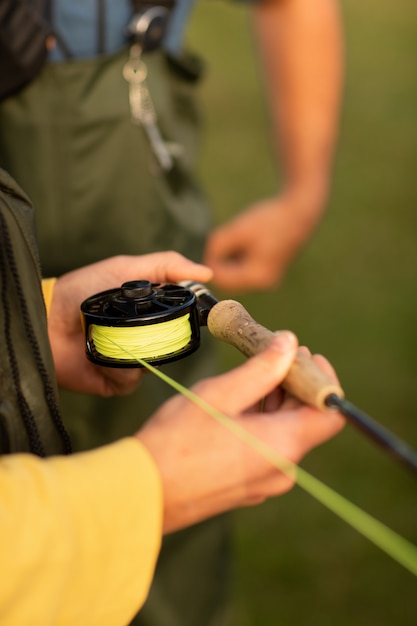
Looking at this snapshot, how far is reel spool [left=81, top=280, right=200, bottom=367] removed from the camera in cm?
89

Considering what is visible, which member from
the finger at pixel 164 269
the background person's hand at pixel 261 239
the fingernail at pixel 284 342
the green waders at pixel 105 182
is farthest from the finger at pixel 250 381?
the background person's hand at pixel 261 239

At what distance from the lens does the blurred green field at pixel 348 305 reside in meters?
2.01

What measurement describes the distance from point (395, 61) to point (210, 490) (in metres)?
5.86

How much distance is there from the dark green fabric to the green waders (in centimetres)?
47

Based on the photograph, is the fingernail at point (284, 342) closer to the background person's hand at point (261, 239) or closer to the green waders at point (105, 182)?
the green waders at point (105, 182)

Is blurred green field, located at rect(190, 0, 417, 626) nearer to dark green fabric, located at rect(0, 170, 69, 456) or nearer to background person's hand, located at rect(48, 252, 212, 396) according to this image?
background person's hand, located at rect(48, 252, 212, 396)

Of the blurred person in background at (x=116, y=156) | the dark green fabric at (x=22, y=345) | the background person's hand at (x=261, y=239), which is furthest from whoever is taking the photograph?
the background person's hand at (x=261, y=239)

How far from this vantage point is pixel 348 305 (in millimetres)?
3273

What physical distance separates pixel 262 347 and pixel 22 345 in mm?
223

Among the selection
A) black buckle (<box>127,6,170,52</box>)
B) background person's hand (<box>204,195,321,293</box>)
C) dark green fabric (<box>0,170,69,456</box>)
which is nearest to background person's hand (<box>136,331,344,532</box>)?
dark green fabric (<box>0,170,69,456</box>)

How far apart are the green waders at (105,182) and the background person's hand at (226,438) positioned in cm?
68

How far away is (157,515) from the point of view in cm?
71

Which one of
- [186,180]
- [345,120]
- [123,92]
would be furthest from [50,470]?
[345,120]

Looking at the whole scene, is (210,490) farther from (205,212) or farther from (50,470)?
(205,212)
